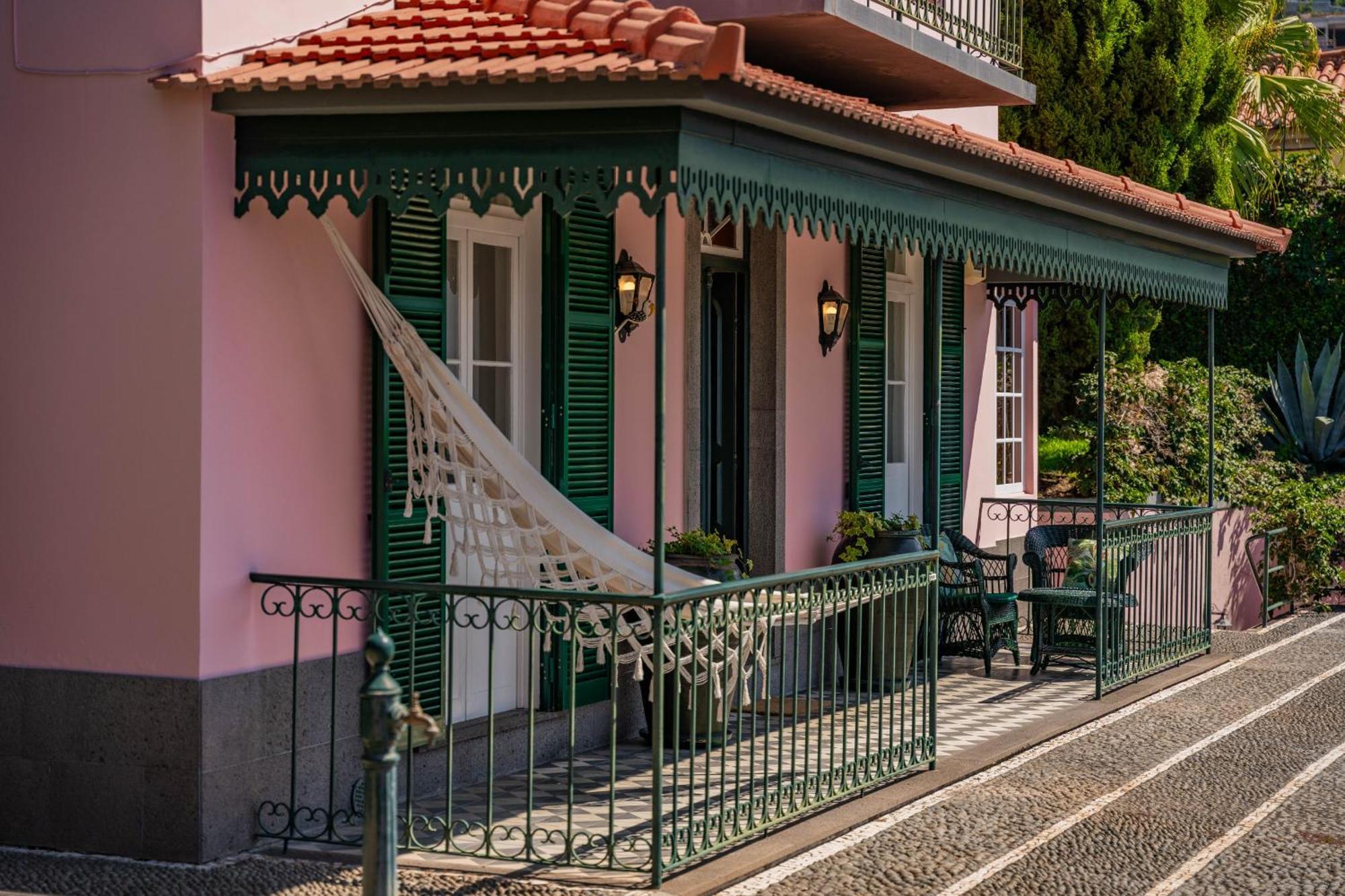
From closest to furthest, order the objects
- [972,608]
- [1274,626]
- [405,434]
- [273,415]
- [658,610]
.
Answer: [658,610], [273,415], [405,434], [972,608], [1274,626]

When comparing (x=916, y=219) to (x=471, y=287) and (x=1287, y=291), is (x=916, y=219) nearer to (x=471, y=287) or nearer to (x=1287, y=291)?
(x=471, y=287)

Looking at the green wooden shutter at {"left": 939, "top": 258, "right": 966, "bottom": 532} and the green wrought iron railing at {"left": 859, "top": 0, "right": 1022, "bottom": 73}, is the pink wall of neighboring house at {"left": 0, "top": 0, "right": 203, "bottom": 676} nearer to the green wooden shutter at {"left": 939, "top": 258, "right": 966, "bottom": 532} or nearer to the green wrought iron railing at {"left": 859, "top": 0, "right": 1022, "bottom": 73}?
the green wrought iron railing at {"left": 859, "top": 0, "right": 1022, "bottom": 73}

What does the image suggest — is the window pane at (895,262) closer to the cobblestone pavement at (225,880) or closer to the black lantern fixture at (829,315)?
the black lantern fixture at (829,315)

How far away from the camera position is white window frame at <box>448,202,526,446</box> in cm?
850

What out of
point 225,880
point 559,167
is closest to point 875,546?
point 559,167

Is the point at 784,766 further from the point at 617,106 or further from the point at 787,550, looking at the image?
the point at 617,106

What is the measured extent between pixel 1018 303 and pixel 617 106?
8661 millimetres

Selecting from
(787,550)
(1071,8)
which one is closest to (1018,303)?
(787,550)

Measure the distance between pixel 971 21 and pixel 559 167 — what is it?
6658mm

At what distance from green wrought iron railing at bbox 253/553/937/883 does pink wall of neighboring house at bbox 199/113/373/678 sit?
0.16 metres

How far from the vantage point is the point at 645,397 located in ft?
32.4

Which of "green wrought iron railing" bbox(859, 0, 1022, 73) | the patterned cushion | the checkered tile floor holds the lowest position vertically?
the checkered tile floor

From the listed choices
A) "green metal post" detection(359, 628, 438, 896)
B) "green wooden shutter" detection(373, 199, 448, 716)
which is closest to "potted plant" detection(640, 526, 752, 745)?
"green wooden shutter" detection(373, 199, 448, 716)

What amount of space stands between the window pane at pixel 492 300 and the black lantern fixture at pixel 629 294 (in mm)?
790
